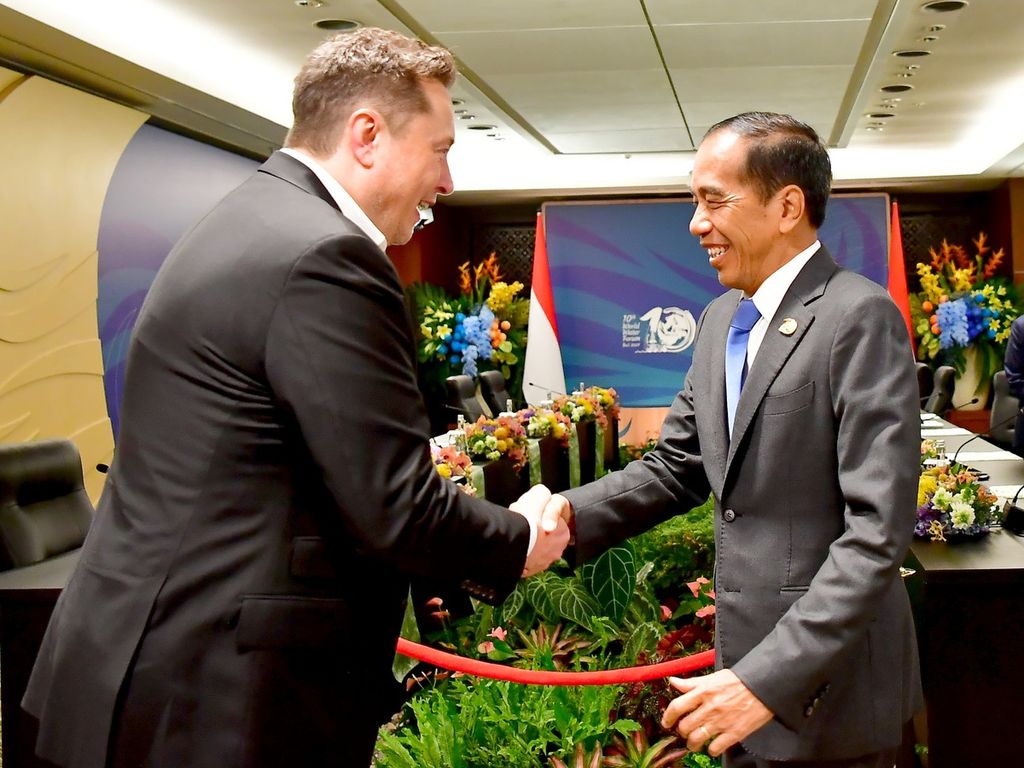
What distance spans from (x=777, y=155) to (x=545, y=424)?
493 cm

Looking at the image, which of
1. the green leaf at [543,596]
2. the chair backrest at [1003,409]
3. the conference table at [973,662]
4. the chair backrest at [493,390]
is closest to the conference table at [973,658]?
the conference table at [973,662]

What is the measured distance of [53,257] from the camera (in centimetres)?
587

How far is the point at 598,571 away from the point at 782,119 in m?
2.36

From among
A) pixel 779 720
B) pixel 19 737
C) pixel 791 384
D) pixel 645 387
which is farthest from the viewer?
pixel 645 387

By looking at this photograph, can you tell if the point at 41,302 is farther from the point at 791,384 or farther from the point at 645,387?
the point at 645,387

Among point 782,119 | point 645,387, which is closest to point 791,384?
point 782,119

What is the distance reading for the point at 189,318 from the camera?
1316 mm

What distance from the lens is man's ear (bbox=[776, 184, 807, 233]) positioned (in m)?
1.64

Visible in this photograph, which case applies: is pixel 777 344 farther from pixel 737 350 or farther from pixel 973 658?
pixel 973 658

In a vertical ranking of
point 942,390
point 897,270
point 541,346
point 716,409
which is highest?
point 897,270

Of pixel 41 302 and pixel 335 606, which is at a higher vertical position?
pixel 41 302

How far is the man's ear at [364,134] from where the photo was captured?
57.4 inches

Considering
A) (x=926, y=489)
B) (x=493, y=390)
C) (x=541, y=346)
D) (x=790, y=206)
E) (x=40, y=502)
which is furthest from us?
(x=541, y=346)

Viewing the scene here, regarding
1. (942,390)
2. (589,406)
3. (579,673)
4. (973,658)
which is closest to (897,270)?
(942,390)
